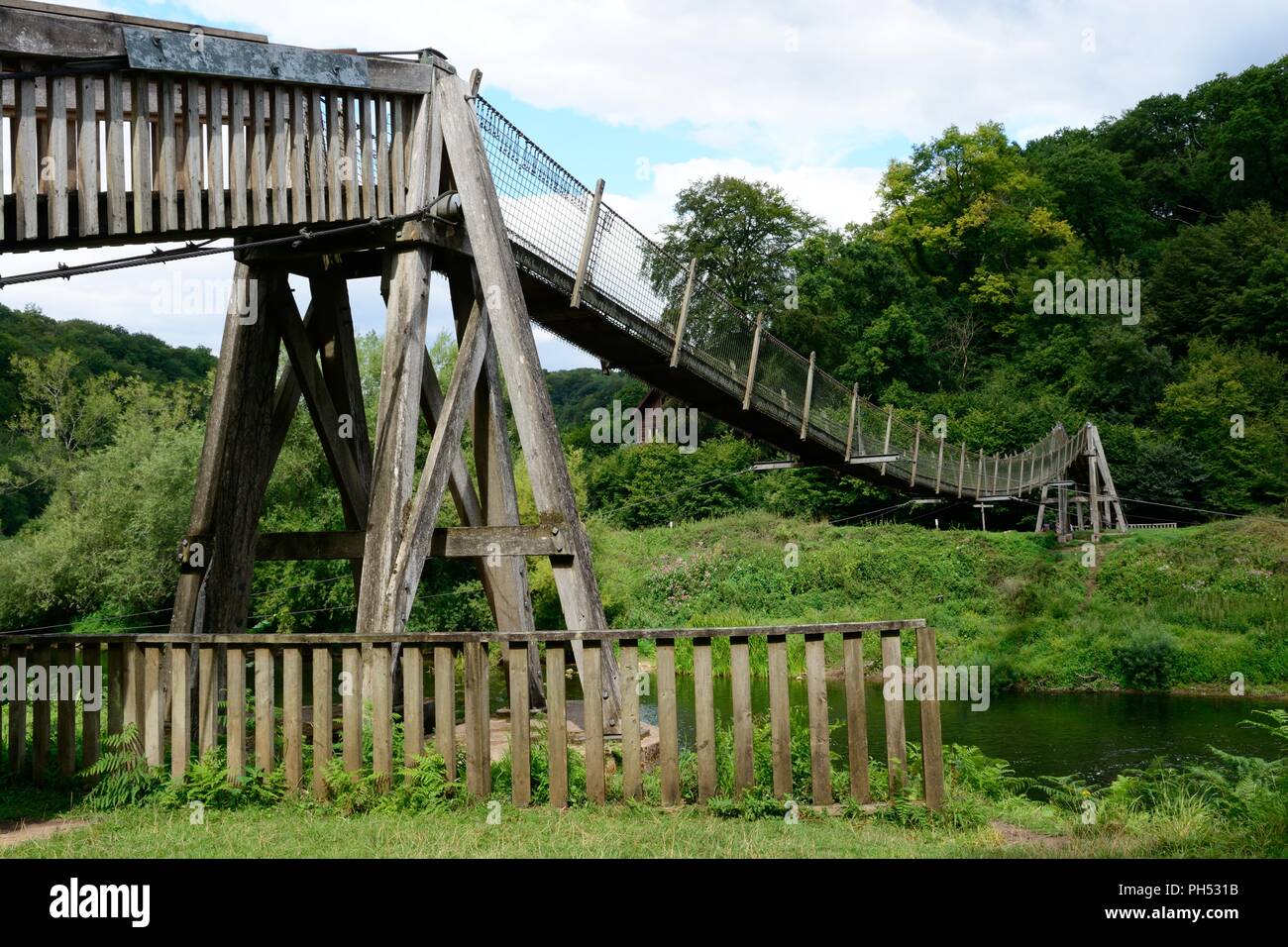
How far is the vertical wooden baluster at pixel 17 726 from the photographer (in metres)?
6.77

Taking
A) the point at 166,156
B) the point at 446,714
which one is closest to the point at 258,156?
the point at 166,156

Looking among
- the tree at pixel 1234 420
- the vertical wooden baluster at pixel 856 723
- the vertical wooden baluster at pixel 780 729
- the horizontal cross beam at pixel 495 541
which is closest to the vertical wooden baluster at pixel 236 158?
the horizontal cross beam at pixel 495 541

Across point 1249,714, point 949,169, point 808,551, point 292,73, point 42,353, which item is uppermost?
point 949,169

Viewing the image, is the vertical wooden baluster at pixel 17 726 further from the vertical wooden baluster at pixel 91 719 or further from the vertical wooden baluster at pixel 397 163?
the vertical wooden baluster at pixel 397 163

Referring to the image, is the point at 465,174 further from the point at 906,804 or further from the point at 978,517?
the point at 978,517

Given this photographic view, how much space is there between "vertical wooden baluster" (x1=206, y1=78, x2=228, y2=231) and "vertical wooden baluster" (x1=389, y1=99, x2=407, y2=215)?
1.47 meters

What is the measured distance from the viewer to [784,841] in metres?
5.21

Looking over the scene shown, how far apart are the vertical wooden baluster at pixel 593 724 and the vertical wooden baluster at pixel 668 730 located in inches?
13.1

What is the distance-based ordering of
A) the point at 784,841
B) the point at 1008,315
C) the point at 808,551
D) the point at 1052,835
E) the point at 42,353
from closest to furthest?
the point at 784,841 < the point at 1052,835 < the point at 808,551 < the point at 42,353 < the point at 1008,315

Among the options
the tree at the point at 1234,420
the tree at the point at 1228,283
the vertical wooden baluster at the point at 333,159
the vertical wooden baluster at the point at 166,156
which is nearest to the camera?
the vertical wooden baluster at the point at 166,156

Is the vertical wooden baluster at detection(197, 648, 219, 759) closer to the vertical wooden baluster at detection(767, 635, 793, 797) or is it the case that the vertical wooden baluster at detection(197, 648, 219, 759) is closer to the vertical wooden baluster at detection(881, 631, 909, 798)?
the vertical wooden baluster at detection(767, 635, 793, 797)

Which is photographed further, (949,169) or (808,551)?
(949,169)
